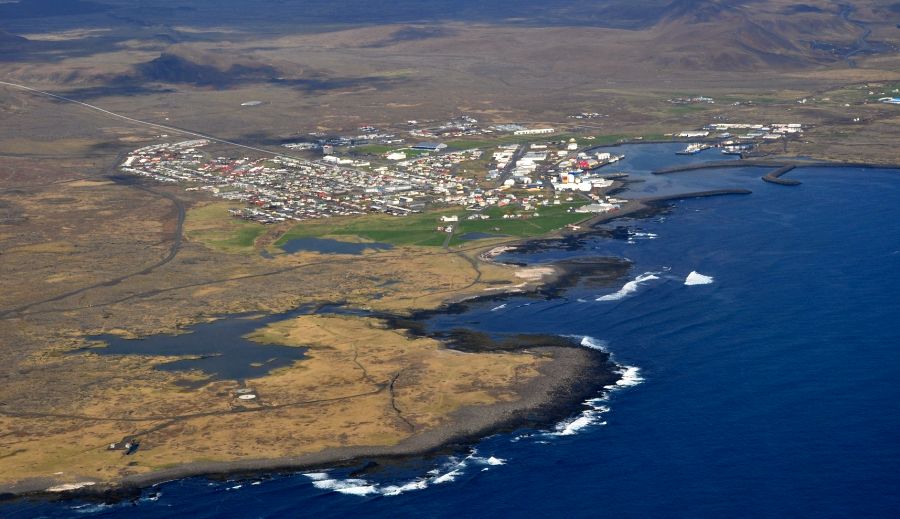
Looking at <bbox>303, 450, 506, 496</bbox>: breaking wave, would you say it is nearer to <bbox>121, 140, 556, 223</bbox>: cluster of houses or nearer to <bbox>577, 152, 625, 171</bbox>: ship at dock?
<bbox>121, 140, 556, 223</bbox>: cluster of houses

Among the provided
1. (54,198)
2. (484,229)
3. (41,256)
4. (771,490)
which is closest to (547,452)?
(771,490)

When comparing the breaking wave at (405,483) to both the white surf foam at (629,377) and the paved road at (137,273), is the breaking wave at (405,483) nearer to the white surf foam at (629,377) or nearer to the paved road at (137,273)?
the white surf foam at (629,377)

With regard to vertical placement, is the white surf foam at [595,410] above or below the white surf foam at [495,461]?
above

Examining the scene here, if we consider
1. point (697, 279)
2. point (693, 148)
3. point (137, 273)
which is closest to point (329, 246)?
point (137, 273)

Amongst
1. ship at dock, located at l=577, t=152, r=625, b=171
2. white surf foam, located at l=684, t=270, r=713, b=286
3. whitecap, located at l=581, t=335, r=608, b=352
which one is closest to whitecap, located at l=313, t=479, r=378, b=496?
whitecap, located at l=581, t=335, r=608, b=352

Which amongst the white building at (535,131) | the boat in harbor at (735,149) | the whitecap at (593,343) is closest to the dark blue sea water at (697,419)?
the whitecap at (593,343)

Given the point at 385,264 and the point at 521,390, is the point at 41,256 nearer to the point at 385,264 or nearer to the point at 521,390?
the point at 385,264
